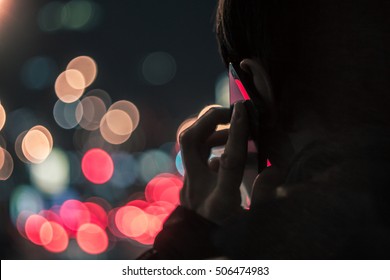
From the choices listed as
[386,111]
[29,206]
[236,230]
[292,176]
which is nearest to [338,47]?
[386,111]

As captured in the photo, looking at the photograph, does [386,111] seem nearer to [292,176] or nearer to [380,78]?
[380,78]

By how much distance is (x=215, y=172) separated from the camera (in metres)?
2.29

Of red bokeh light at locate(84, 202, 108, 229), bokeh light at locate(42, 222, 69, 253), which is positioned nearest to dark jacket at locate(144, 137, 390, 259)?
bokeh light at locate(42, 222, 69, 253)

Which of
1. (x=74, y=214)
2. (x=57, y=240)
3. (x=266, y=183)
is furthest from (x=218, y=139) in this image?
(x=74, y=214)

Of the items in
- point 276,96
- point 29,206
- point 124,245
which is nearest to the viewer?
point 276,96

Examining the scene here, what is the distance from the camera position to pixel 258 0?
2.04 m

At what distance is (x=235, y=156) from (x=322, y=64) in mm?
441

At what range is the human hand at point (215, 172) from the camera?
2182mm

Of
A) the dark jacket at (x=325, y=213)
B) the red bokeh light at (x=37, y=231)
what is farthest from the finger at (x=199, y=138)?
the red bokeh light at (x=37, y=231)

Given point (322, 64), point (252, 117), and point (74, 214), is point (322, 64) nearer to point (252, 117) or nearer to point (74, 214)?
point (252, 117)

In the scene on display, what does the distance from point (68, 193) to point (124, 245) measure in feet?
40.1

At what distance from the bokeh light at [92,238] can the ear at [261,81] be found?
35.2 meters

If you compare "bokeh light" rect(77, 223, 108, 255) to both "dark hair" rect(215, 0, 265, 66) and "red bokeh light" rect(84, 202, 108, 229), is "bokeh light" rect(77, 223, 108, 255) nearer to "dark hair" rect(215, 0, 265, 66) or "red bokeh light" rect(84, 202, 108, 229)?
"red bokeh light" rect(84, 202, 108, 229)

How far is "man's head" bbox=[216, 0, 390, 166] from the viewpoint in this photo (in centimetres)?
195
